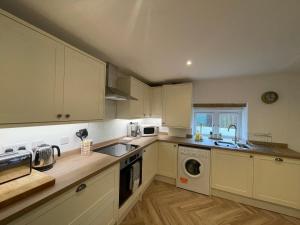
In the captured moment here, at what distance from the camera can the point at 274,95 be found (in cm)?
247

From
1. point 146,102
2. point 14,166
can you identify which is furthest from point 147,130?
point 14,166

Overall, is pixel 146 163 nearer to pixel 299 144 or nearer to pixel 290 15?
pixel 290 15

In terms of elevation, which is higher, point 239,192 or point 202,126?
point 202,126

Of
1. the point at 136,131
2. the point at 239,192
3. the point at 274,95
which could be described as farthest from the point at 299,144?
the point at 136,131

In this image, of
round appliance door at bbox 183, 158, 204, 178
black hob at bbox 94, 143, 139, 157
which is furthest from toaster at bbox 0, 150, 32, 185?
round appliance door at bbox 183, 158, 204, 178

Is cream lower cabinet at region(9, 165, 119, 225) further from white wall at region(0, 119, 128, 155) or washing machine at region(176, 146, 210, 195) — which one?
washing machine at region(176, 146, 210, 195)

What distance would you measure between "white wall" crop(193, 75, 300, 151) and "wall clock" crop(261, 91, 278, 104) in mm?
56

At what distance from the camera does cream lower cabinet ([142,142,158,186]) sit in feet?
7.62

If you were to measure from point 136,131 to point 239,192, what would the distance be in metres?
2.05

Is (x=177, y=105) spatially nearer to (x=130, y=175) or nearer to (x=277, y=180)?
(x=130, y=175)

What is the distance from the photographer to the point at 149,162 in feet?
8.14

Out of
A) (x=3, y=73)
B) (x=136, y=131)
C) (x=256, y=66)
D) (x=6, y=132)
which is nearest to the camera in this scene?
(x=3, y=73)

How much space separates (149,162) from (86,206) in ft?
4.61

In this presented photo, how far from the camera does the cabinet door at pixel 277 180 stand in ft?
6.30
